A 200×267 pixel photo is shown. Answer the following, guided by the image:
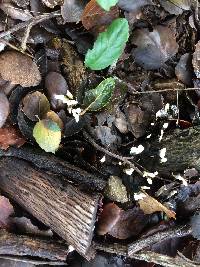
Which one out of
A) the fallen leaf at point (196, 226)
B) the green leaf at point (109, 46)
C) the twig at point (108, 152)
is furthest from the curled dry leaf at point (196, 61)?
the fallen leaf at point (196, 226)

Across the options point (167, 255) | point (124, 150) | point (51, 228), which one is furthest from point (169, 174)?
point (51, 228)

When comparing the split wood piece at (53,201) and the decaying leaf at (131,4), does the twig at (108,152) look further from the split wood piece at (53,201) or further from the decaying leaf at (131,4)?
the decaying leaf at (131,4)

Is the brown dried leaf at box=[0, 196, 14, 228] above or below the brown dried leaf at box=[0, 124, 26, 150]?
below

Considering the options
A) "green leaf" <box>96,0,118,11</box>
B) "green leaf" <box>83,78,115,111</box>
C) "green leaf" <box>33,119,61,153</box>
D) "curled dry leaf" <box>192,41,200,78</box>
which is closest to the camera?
"green leaf" <box>96,0,118,11</box>

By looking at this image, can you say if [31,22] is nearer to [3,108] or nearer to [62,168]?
[3,108]

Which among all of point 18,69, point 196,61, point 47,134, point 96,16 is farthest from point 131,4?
point 47,134

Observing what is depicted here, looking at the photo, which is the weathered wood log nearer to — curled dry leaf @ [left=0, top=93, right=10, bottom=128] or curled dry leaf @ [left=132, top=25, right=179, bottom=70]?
curled dry leaf @ [left=132, top=25, right=179, bottom=70]

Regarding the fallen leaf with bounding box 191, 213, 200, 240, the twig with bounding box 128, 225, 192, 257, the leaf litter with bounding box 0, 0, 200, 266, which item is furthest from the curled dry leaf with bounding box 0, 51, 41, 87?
the fallen leaf with bounding box 191, 213, 200, 240
